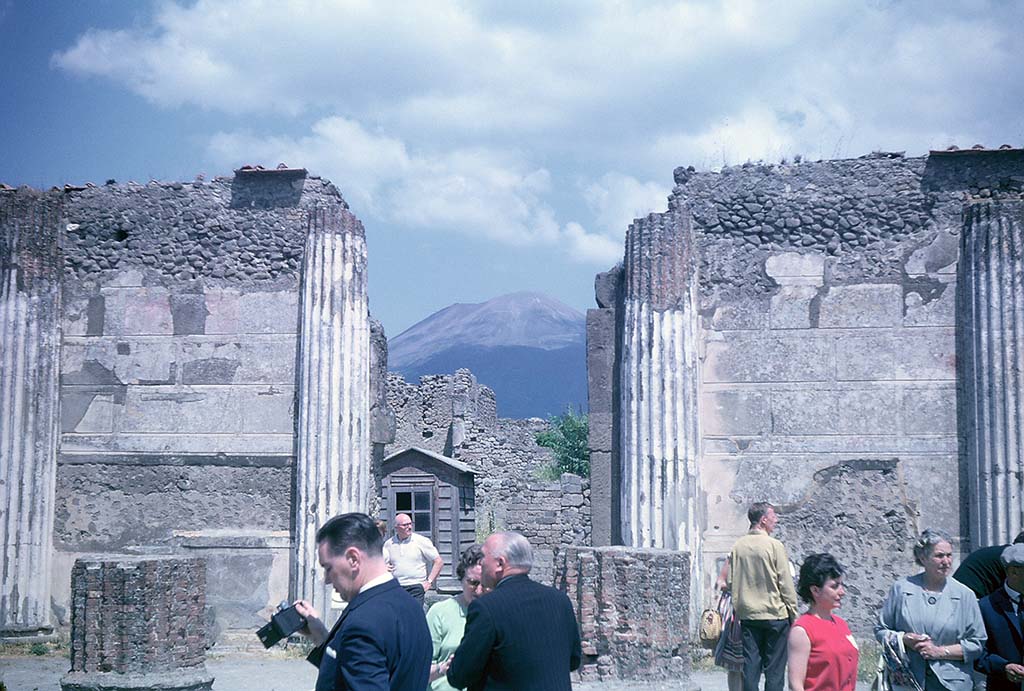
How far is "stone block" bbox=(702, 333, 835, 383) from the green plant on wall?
24.6 meters

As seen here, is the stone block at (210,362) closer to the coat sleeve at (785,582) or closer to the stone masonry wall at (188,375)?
the stone masonry wall at (188,375)

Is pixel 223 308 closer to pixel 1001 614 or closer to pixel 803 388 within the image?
pixel 803 388

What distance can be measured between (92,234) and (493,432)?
2300 centimetres

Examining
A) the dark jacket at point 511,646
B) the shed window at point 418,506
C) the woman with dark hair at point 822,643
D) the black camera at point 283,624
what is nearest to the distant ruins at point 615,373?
the woman with dark hair at point 822,643

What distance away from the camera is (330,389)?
472 inches

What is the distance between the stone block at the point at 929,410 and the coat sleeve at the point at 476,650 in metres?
7.97

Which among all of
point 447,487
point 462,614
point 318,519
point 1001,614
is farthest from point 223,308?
point 447,487

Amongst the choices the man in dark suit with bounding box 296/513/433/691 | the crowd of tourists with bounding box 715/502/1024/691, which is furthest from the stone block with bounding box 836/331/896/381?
the man in dark suit with bounding box 296/513/433/691

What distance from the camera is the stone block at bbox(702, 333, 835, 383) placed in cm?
1143

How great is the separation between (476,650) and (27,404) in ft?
31.5

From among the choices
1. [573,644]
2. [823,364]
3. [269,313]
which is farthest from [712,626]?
Answer: [269,313]

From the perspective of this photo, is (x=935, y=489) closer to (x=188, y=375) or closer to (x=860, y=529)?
(x=860, y=529)

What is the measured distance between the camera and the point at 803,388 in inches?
449

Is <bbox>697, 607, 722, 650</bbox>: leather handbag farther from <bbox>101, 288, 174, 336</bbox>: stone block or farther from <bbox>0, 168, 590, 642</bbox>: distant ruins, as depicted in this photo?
<bbox>101, 288, 174, 336</bbox>: stone block
